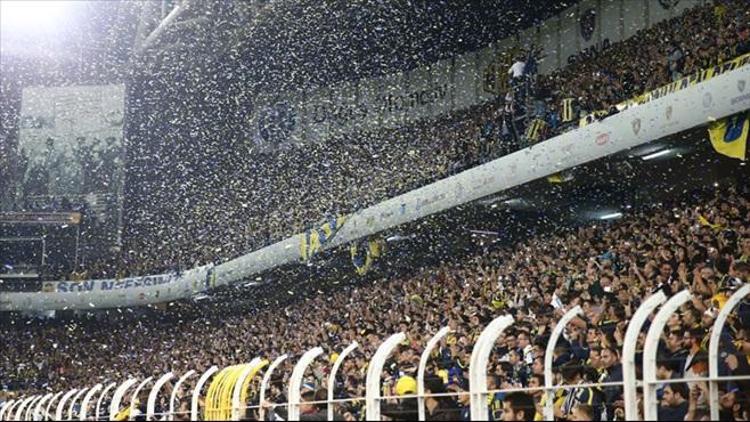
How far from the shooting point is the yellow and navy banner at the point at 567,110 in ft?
59.0

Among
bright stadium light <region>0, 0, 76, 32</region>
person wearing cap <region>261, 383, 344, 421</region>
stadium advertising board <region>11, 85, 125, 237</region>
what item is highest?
bright stadium light <region>0, 0, 76, 32</region>

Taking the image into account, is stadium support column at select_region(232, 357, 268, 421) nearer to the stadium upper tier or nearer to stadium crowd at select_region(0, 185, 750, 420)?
stadium crowd at select_region(0, 185, 750, 420)

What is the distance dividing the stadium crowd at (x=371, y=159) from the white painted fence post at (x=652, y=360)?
326 inches

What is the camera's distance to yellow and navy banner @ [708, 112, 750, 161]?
13.0 m

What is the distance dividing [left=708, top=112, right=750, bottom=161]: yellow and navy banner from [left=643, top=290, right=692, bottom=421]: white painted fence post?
7.75 meters

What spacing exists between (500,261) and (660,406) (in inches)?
528

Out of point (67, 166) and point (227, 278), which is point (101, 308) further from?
point (227, 278)

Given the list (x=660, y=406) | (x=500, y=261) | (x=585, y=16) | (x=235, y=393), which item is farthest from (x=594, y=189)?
(x=660, y=406)

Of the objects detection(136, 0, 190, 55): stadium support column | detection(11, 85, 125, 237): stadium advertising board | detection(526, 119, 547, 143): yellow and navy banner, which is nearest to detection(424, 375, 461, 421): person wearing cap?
detection(526, 119, 547, 143): yellow and navy banner

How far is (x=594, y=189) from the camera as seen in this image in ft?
60.5

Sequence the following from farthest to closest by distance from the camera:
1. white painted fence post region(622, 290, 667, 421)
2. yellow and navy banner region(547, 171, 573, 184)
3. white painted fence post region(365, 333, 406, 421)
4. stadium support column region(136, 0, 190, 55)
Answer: stadium support column region(136, 0, 190, 55), yellow and navy banner region(547, 171, 573, 184), white painted fence post region(365, 333, 406, 421), white painted fence post region(622, 290, 667, 421)

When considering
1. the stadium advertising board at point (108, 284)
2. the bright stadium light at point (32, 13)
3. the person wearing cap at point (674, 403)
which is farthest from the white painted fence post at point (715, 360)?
the stadium advertising board at point (108, 284)

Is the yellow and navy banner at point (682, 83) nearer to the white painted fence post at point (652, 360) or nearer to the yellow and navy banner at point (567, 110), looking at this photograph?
the yellow and navy banner at point (567, 110)

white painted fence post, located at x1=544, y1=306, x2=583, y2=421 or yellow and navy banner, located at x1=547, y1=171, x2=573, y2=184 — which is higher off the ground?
yellow and navy banner, located at x1=547, y1=171, x2=573, y2=184
